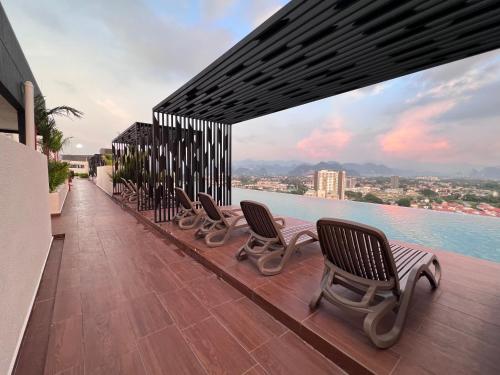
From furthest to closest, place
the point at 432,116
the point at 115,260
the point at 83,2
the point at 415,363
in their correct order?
the point at 432,116, the point at 83,2, the point at 115,260, the point at 415,363

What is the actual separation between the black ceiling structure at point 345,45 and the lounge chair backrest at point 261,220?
233 cm

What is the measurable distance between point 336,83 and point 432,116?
1017cm

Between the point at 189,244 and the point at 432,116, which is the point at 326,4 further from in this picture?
the point at 432,116

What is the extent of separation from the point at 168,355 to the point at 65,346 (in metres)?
0.91

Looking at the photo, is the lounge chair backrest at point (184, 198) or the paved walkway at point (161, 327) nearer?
the paved walkway at point (161, 327)

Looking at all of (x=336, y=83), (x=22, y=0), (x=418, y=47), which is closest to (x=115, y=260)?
(x=336, y=83)

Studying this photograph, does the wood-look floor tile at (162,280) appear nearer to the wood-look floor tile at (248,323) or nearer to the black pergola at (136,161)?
the wood-look floor tile at (248,323)

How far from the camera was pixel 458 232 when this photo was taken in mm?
4914

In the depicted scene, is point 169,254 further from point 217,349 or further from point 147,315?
point 217,349

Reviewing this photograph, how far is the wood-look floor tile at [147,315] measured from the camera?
192cm

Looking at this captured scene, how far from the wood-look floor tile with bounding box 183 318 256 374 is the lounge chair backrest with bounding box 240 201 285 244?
138 centimetres

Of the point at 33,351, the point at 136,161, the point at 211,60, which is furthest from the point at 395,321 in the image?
the point at 211,60

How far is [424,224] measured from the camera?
5434mm

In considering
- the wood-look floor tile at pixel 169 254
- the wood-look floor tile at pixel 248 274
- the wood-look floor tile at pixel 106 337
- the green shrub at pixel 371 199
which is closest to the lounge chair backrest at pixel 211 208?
the wood-look floor tile at pixel 169 254
